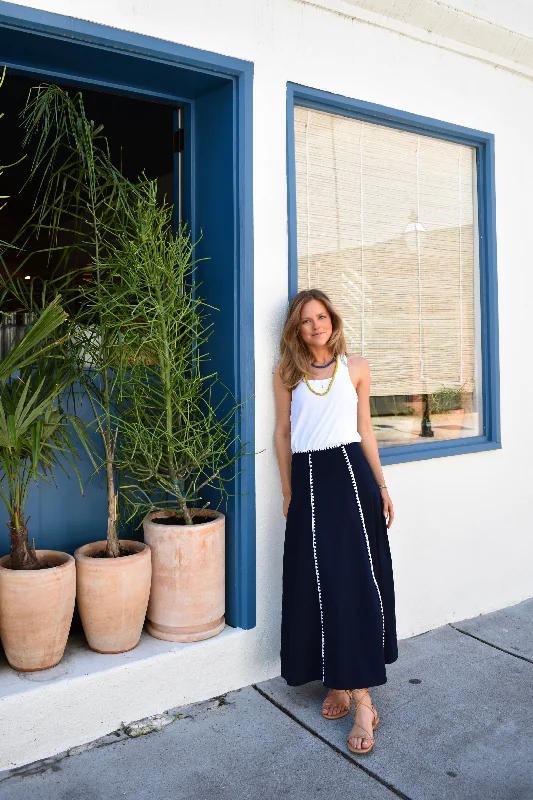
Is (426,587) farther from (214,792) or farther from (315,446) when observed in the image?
(214,792)

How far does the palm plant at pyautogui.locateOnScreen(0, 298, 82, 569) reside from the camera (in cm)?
234

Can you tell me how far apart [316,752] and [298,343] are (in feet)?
5.01

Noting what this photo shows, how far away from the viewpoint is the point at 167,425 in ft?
9.04

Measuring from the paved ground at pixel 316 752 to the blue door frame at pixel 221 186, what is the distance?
0.44m

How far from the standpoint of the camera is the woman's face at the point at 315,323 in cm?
287

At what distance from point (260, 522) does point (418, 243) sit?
1725 millimetres

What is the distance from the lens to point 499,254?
3.99 meters

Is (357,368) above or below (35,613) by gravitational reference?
above

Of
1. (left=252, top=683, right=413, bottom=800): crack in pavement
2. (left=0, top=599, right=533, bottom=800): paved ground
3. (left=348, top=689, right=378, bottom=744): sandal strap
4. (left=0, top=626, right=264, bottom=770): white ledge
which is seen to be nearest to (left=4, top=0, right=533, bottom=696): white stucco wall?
(left=0, top=626, right=264, bottom=770): white ledge

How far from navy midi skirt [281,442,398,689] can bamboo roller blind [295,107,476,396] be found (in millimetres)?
942

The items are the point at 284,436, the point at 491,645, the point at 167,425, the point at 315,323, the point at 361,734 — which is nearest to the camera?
the point at 361,734

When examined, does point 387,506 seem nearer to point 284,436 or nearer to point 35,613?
point 284,436

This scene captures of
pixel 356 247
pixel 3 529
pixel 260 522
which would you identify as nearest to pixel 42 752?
pixel 3 529

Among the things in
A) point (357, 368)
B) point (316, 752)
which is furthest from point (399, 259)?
point (316, 752)
